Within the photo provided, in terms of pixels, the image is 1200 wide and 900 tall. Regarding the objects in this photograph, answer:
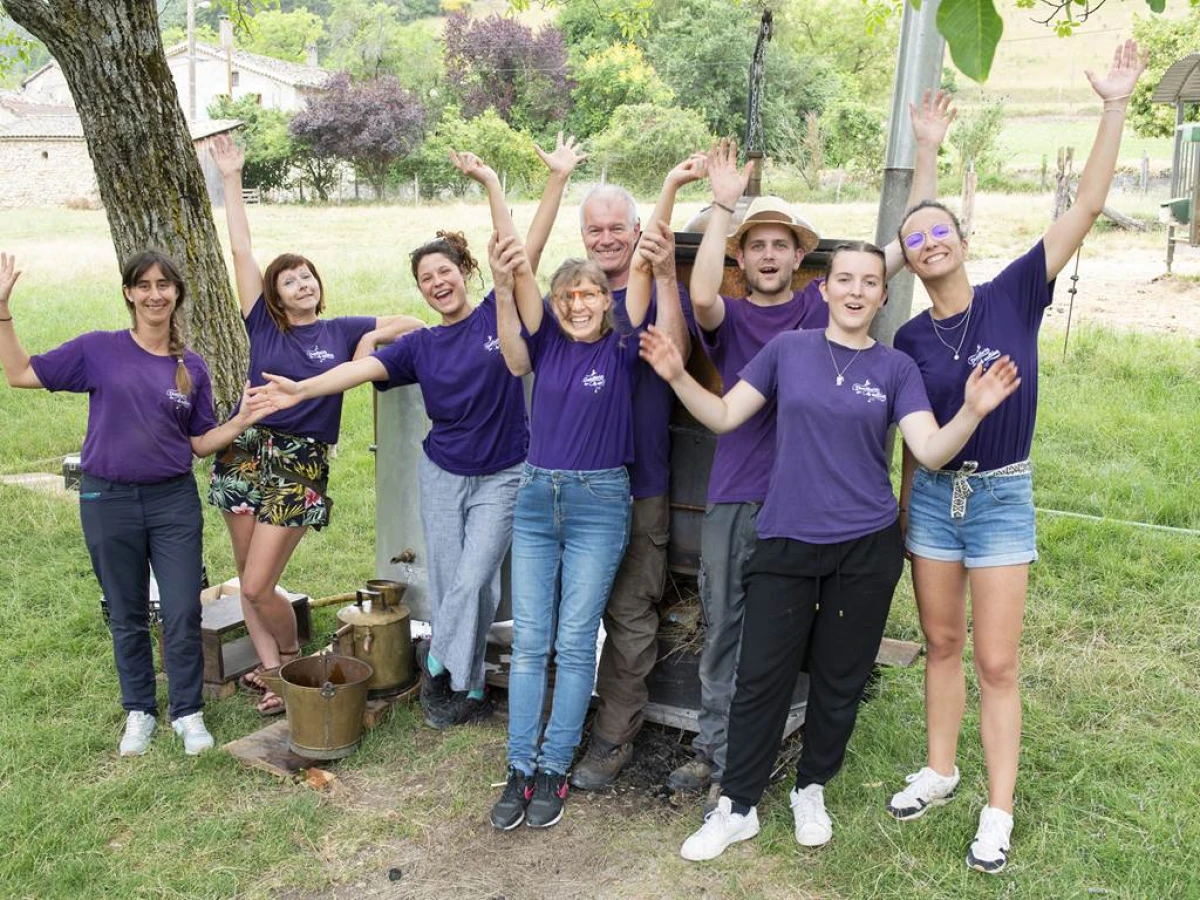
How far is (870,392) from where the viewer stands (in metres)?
3.15

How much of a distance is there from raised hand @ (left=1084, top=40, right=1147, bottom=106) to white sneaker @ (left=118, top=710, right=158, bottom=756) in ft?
12.6

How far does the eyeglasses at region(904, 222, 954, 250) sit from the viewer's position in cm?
312

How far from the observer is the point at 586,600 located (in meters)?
3.62

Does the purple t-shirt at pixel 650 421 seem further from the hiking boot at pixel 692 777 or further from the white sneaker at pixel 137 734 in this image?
the white sneaker at pixel 137 734

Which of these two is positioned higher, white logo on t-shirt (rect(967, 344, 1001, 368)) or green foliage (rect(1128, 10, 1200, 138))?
green foliage (rect(1128, 10, 1200, 138))

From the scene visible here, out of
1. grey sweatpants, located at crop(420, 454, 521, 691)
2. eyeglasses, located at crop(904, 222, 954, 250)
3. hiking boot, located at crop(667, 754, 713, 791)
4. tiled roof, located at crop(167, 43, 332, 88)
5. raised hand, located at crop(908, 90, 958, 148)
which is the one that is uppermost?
tiled roof, located at crop(167, 43, 332, 88)

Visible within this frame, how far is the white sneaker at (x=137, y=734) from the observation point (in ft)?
13.3

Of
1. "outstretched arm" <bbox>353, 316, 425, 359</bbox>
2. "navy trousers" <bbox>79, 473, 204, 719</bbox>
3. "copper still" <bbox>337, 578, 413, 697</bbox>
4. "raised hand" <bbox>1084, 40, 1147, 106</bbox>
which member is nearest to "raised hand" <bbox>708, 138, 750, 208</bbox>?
"raised hand" <bbox>1084, 40, 1147, 106</bbox>

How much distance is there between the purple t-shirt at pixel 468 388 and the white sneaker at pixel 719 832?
4.69ft

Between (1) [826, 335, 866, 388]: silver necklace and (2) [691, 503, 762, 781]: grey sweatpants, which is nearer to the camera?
(1) [826, 335, 866, 388]: silver necklace

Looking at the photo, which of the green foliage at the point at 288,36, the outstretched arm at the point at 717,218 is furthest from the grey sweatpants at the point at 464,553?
the green foliage at the point at 288,36

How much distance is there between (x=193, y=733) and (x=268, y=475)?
998 mm

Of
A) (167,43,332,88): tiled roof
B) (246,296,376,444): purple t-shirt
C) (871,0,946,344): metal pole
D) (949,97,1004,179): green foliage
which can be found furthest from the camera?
(167,43,332,88): tiled roof

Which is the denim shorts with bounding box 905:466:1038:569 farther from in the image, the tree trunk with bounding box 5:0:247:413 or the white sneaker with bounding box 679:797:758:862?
the tree trunk with bounding box 5:0:247:413
